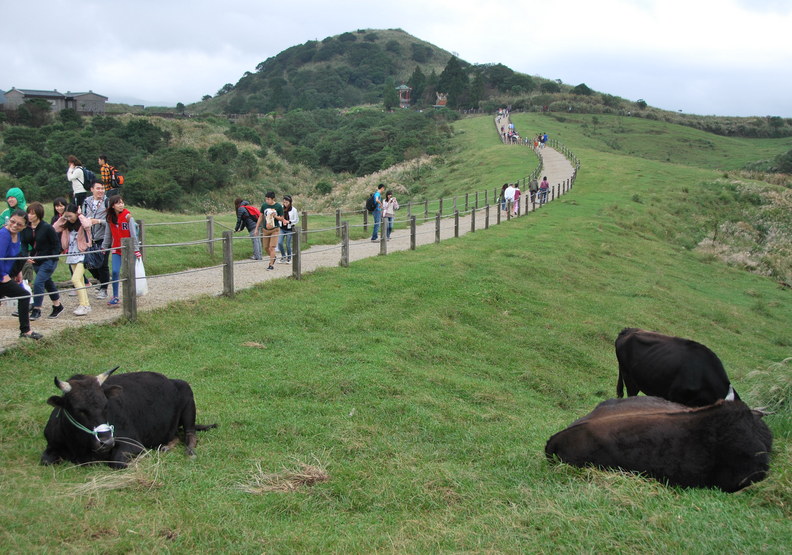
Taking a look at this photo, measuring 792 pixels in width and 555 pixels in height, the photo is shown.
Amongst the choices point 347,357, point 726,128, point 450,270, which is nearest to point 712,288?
point 450,270

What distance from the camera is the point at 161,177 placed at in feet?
127

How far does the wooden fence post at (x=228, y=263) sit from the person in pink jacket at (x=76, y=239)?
2.04 m

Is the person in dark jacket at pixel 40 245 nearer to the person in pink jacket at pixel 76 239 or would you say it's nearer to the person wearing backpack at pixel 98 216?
the person in pink jacket at pixel 76 239

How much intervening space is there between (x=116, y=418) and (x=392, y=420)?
279cm

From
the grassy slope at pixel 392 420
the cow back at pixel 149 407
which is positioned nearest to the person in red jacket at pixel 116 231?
the grassy slope at pixel 392 420

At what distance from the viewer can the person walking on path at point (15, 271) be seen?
8.23m

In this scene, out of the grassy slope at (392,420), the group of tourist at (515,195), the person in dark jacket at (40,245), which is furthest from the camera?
the group of tourist at (515,195)

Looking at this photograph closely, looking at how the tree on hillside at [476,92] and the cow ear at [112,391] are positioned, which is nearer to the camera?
the cow ear at [112,391]

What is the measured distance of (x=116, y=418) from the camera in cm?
561

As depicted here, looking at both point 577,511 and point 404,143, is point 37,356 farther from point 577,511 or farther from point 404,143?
point 404,143

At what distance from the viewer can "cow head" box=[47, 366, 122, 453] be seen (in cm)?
527

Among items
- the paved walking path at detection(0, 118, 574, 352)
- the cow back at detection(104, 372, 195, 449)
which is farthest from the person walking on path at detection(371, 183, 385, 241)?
the cow back at detection(104, 372, 195, 449)

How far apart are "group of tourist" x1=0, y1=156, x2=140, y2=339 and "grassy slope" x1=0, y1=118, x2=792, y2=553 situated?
1016 mm

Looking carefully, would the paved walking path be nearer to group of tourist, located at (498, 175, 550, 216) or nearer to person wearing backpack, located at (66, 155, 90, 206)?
person wearing backpack, located at (66, 155, 90, 206)
